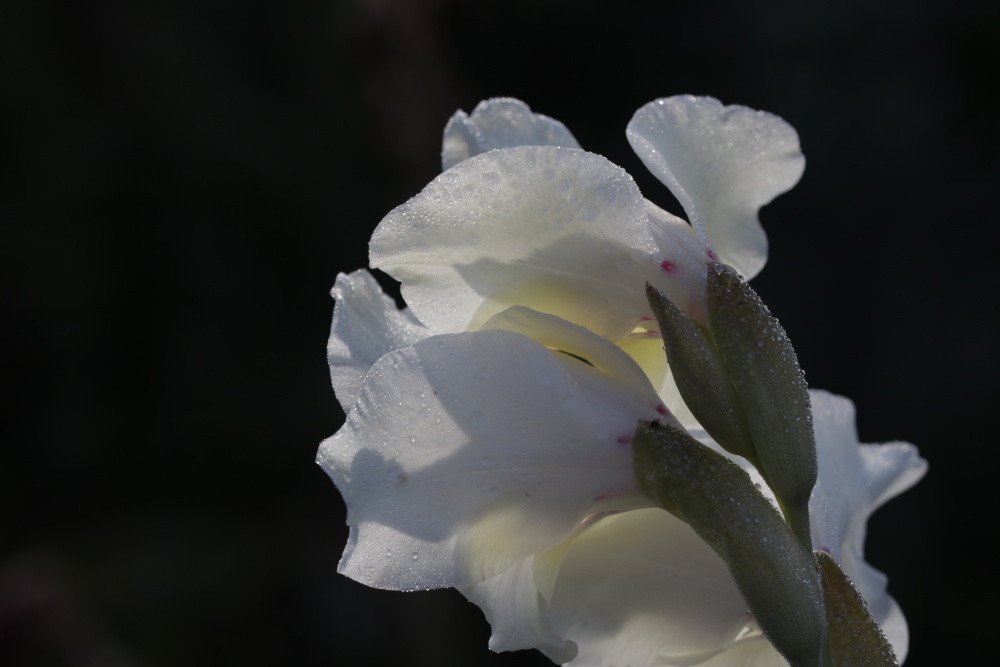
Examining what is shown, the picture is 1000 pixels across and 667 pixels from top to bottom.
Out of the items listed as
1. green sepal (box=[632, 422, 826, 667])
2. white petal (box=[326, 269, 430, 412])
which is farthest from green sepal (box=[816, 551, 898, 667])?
white petal (box=[326, 269, 430, 412])

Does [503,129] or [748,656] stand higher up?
[503,129]

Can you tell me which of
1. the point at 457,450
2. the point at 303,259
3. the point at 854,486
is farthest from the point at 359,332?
the point at 303,259

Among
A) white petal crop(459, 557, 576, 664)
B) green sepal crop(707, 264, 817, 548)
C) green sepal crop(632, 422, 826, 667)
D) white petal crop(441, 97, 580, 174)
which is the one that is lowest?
white petal crop(459, 557, 576, 664)

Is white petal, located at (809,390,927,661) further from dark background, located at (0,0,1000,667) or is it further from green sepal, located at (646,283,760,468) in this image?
dark background, located at (0,0,1000,667)

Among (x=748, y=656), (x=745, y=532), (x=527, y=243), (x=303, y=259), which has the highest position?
(x=527, y=243)

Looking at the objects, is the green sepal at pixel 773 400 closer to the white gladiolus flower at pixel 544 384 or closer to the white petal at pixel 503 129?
the white gladiolus flower at pixel 544 384

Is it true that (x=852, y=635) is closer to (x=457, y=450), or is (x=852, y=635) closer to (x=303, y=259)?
(x=457, y=450)

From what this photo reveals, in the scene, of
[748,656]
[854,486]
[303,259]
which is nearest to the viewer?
[748,656]
